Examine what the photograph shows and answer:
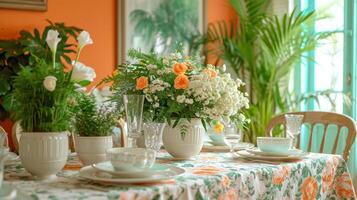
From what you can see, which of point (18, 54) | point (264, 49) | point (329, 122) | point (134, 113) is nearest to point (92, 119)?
point (134, 113)

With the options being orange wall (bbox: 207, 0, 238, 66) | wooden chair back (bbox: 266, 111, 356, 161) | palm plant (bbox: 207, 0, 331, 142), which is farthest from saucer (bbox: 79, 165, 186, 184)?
orange wall (bbox: 207, 0, 238, 66)

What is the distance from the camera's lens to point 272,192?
5.73 feet

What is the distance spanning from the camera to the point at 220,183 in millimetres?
1549

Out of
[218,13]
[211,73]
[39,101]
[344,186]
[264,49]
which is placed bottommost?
[344,186]

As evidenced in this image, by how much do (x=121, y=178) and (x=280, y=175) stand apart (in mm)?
633

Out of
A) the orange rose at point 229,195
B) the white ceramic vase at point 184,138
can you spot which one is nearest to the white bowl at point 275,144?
the white ceramic vase at point 184,138

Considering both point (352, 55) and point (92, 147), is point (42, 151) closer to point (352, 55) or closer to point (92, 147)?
point (92, 147)

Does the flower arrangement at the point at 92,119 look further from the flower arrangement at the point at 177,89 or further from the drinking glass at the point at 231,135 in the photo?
the drinking glass at the point at 231,135

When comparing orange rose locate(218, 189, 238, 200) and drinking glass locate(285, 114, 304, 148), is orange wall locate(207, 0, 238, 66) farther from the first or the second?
orange rose locate(218, 189, 238, 200)

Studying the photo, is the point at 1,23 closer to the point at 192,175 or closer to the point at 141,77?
the point at 141,77

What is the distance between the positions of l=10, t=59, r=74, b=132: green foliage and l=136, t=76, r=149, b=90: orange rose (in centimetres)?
40

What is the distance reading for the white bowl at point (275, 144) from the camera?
195cm

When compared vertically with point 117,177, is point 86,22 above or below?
above

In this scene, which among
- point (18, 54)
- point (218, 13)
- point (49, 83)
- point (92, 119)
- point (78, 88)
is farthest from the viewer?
point (218, 13)
